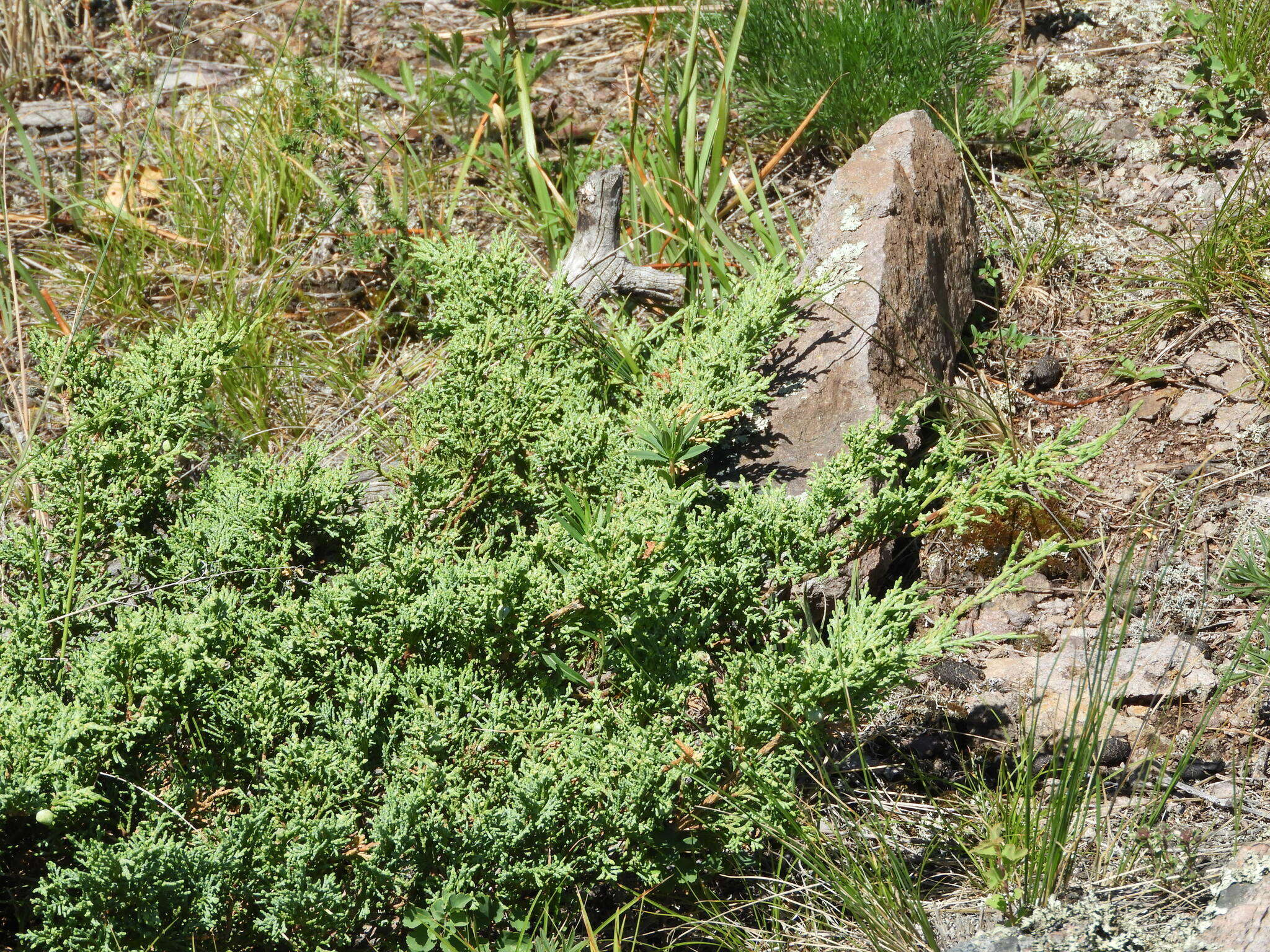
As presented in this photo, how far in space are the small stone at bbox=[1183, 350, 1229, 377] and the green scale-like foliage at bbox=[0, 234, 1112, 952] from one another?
4.38 feet

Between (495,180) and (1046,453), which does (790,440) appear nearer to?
(1046,453)

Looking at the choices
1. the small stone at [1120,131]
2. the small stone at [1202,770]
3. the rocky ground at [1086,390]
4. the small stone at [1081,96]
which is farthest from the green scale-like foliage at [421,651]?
the small stone at [1081,96]

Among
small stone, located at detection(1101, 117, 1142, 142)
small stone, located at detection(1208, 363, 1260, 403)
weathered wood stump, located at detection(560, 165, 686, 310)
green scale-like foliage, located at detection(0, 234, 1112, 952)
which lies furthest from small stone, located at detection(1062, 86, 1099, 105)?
green scale-like foliage, located at detection(0, 234, 1112, 952)

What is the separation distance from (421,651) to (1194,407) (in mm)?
2603

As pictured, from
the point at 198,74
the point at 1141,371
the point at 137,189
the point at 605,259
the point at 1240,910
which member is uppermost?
the point at 198,74

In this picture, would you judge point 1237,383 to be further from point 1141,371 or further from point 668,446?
point 668,446

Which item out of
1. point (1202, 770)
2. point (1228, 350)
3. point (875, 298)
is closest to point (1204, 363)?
point (1228, 350)

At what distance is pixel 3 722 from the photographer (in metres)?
1.91

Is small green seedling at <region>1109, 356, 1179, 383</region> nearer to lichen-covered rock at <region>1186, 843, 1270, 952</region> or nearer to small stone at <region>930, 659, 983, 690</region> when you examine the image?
small stone at <region>930, 659, 983, 690</region>

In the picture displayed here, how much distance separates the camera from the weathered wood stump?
3.44 metres

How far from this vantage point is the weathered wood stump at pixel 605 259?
3.44 m

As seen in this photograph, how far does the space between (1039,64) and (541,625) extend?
364 cm

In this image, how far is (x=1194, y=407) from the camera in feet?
11.0

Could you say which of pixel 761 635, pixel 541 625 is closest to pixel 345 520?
pixel 541 625
